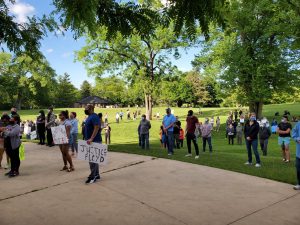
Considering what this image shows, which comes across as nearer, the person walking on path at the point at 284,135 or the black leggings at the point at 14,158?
the black leggings at the point at 14,158

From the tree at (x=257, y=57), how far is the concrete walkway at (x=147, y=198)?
72.2 feet

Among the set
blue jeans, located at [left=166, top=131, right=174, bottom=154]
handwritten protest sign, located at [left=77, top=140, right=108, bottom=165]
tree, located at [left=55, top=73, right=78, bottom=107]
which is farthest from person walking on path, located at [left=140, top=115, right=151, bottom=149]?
tree, located at [left=55, top=73, right=78, bottom=107]

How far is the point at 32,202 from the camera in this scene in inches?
246

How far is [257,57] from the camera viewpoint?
29.8 m

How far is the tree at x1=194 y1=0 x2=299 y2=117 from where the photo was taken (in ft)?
94.1

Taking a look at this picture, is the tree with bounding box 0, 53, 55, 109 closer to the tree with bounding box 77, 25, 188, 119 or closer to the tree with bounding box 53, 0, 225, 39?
the tree with bounding box 77, 25, 188, 119

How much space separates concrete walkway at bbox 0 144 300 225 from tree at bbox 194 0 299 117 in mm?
22017

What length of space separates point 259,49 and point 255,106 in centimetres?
569

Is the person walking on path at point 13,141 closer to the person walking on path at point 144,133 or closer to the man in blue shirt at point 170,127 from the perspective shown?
the man in blue shirt at point 170,127

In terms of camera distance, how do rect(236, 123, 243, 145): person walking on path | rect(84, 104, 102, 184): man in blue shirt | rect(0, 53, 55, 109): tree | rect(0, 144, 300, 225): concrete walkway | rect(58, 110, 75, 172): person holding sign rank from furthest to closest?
1. rect(0, 53, 55, 109): tree
2. rect(236, 123, 243, 145): person walking on path
3. rect(58, 110, 75, 172): person holding sign
4. rect(84, 104, 102, 184): man in blue shirt
5. rect(0, 144, 300, 225): concrete walkway

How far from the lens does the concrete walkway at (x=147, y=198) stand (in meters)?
5.31

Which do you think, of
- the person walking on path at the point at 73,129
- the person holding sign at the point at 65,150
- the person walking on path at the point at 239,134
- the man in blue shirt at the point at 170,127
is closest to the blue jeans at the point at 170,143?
the man in blue shirt at the point at 170,127

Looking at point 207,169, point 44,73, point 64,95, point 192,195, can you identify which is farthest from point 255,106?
point 64,95

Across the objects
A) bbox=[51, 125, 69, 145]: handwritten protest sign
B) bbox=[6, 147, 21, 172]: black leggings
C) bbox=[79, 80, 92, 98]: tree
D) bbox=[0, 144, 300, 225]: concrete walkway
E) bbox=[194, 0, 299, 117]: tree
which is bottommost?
bbox=[0, 144, 300, 225]: concrete walkway
